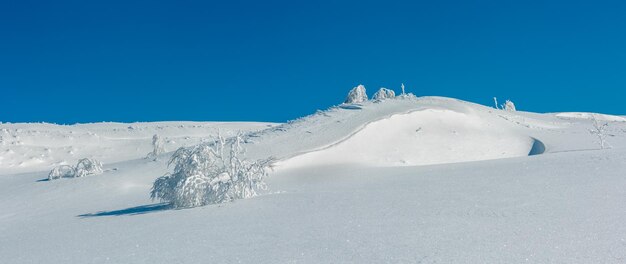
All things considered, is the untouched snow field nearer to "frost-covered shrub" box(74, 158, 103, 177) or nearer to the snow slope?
"frost-covered shrub" box(74, 158, 103, 177)

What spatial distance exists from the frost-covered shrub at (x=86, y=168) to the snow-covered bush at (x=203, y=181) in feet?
33.7

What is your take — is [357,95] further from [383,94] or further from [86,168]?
[86,168]

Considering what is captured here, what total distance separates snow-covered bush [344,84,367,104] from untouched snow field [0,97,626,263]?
7.40 metres

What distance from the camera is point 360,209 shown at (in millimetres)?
11484

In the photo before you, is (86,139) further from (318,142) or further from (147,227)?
(147,227)

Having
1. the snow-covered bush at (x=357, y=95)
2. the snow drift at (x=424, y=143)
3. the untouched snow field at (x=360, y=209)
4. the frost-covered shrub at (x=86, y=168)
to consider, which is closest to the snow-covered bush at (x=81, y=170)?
the frost-covered shrub at (x=86, y=168)

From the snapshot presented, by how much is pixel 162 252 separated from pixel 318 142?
17069 millimetres

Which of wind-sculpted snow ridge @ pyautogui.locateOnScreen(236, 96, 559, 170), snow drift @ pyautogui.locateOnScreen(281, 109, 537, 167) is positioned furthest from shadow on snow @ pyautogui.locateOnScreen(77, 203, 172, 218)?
snow drift @ pyautogui.locateOnScreen(281, 109, 537, 167)

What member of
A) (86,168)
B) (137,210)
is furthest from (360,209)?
(86,168)

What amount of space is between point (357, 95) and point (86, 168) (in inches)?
691

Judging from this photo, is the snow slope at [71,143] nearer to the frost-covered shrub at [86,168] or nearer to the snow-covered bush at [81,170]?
the snow-covered bush at [81,170]

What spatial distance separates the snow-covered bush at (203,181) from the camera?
14.6 metres

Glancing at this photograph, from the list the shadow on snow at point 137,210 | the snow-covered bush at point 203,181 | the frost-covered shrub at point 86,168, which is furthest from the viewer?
the frost-covered shrub at point 86,168

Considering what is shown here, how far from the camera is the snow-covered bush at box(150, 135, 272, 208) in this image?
47.9ft
